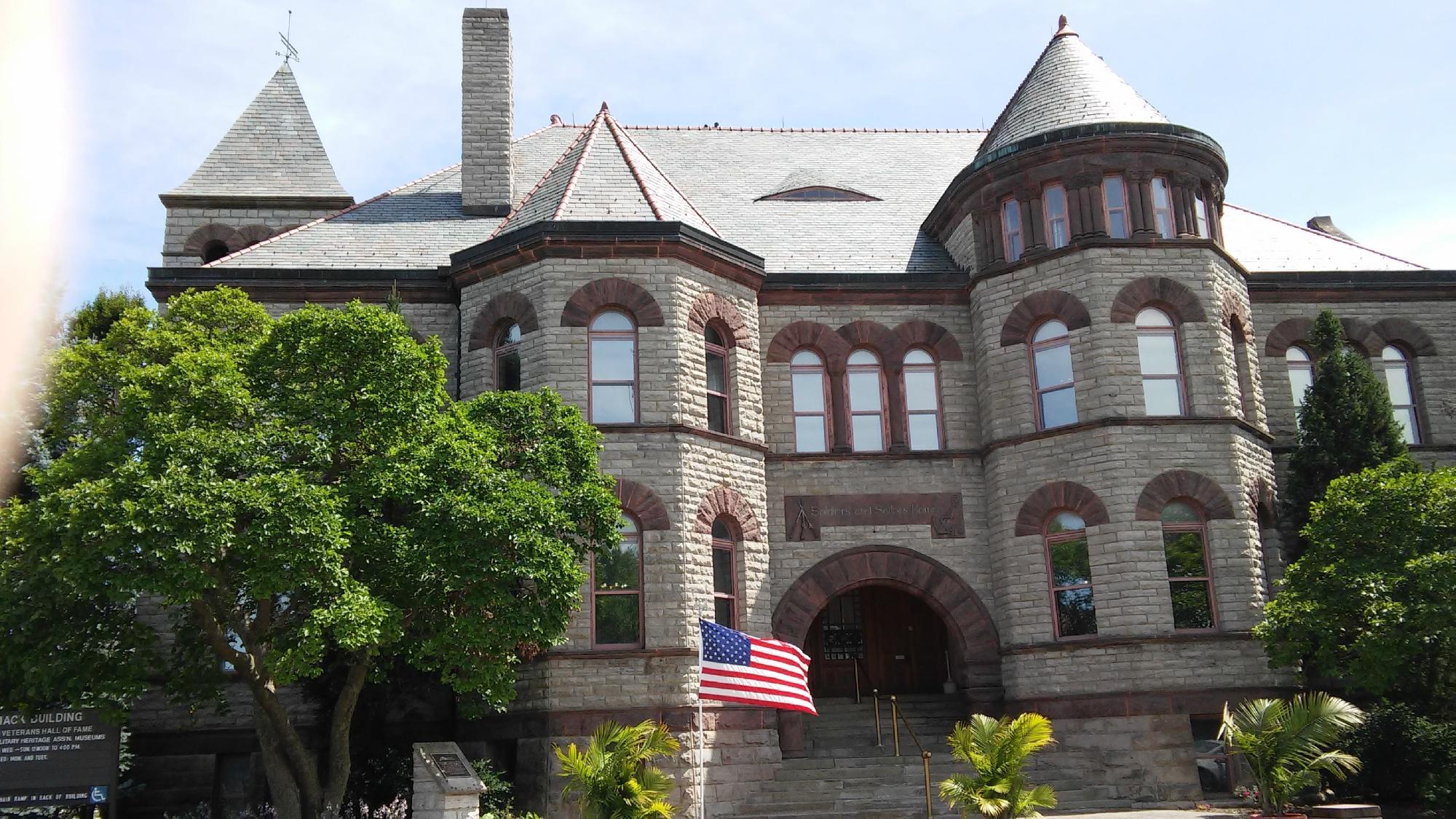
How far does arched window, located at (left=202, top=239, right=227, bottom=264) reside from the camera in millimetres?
26969

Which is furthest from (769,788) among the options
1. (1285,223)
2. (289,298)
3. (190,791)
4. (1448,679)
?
(1285,223)

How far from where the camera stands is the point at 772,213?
26.5 meters

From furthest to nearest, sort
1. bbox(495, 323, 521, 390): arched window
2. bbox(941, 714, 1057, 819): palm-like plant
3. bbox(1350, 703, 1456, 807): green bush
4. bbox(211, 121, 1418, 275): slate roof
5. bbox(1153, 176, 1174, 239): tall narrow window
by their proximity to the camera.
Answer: bbox(211, 121, 1418, 275): slate roof
bbox(1153, 176, 1174, 239): tall narrow window
bbox(495, 323, 521, 390): arched window
bbox(1350, 703, 1456, 807): green bush
bbox(941, 714, 1057, 819): palm-like plant

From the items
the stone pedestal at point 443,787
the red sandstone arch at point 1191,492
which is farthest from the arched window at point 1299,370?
the stone pedestal at point 443,787

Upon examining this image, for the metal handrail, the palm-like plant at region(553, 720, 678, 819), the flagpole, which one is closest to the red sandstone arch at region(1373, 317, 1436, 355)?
the metal handrail

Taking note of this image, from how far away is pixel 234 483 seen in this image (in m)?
14.8

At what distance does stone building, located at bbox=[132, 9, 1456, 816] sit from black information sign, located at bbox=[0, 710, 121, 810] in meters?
3.38

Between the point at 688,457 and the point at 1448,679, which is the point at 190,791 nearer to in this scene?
the point at 688,457

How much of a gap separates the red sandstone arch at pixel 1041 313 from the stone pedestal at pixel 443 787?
12.1 m

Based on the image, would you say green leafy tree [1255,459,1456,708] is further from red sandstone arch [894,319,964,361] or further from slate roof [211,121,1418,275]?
slate roof [211,121,1418,275]

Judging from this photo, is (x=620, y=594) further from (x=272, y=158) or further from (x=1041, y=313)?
(x=272, y=158)

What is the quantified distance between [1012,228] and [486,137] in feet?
35.6

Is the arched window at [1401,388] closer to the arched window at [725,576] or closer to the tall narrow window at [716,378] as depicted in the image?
the tall narrow window at [716,378]

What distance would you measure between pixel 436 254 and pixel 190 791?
10.3 metres
